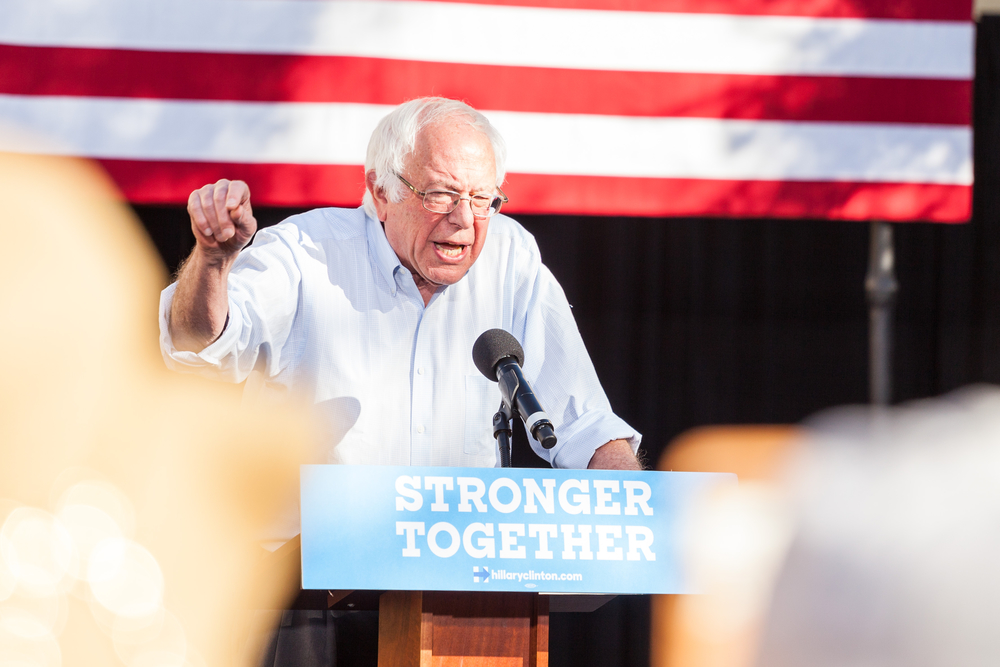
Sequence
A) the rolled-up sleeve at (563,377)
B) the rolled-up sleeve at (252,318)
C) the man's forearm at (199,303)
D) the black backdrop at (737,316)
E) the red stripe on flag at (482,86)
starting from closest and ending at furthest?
the man's forearm at (199,303) → the rolled-up sleeve at (252,318) → the rolled-up sleeve at (563,377) → the red stripe on flag at (482,86) → the black backdrop at (737,316)

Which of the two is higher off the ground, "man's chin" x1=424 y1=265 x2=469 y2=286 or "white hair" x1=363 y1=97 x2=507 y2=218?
"white hair" x1=363 y1=97 x2=507 y2=218

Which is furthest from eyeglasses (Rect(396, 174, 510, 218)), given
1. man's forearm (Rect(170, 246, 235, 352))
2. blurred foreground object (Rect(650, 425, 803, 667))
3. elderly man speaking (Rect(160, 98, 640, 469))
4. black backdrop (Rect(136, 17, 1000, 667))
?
blurred foreground object (Rect(650, 425, 803, 667))

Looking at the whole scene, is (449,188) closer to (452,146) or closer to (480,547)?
(452,146)

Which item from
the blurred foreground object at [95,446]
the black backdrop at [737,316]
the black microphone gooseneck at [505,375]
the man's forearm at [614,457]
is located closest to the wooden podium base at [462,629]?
the black microphone gooseneck at [505,375]

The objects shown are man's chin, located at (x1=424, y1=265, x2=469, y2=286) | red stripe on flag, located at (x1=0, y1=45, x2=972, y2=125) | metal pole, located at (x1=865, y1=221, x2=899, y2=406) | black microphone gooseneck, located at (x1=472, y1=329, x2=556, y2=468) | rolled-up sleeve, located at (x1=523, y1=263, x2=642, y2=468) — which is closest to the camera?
black microphone gooseneck, located at (x1=472, y1=329, x2=556, y2=468)

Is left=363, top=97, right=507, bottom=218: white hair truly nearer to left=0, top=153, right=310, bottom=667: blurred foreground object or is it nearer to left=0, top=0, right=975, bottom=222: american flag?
left=0, top=0, right=975, bottom=222: american flag

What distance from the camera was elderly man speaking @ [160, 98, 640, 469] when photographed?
192 cm

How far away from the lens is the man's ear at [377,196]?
6.81 feet

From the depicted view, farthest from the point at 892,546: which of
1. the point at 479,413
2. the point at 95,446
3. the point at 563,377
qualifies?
the point at 95,446

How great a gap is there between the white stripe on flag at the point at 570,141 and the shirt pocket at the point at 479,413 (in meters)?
0.76

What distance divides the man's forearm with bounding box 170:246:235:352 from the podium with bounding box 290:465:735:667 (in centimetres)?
57

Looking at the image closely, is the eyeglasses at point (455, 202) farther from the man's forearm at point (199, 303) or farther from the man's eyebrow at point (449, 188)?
the man's forearm at point (199, 303)

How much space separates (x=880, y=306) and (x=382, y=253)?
1.74 m

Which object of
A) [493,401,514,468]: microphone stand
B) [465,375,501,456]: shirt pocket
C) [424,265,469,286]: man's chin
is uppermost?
[424,265,469,286]: man's chin
